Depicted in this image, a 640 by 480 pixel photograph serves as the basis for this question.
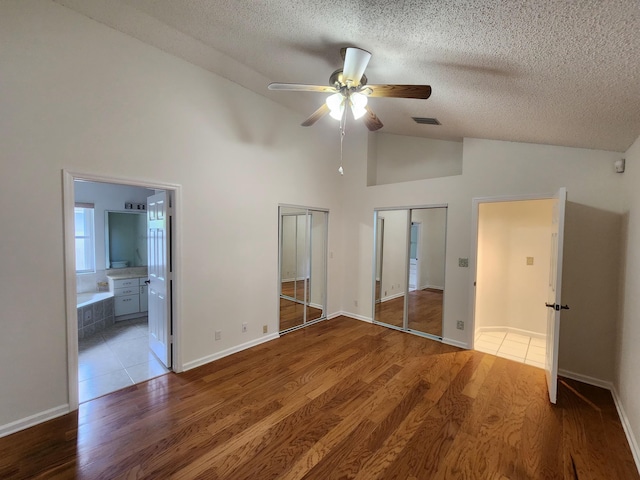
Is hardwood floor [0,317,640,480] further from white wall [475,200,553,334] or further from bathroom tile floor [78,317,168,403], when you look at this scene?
white wall [475,200,553,334]

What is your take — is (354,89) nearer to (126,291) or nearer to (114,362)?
(114,362)

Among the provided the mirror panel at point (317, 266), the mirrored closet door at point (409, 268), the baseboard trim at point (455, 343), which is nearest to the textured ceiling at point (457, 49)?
the mirrored closet door at point (409, 268)

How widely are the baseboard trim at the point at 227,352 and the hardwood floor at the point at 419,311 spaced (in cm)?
196

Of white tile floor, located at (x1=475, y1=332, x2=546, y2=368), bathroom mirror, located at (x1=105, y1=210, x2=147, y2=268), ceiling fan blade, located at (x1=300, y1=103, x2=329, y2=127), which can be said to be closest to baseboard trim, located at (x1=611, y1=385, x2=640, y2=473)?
white tile floor, located at (x1=475, y1=332, x2=546, y2=368)

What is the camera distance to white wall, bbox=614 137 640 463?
207 centimetres

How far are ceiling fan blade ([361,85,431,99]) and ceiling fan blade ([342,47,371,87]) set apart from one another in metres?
0.11

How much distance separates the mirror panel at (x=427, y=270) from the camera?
425 centimetres

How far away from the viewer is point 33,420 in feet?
7.04

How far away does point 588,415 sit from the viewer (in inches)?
94.4

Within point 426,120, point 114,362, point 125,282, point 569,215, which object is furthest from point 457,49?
point 125,282

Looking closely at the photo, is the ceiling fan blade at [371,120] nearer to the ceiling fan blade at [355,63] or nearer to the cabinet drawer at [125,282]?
the ceiling fan blade at [355,63]

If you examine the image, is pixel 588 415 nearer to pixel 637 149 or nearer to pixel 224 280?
pixel 637 149

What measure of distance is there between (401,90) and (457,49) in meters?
0.39

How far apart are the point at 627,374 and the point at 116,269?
22.9 feet
